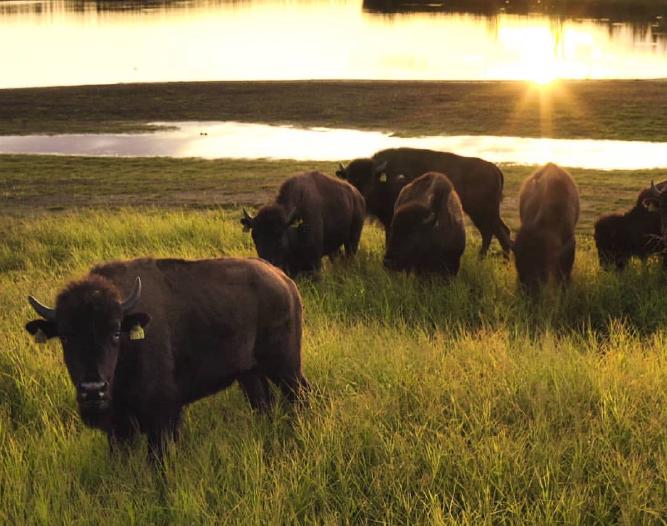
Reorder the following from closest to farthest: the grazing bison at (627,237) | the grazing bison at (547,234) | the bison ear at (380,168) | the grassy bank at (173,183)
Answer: the grazing bison at (547,234) → the grazing bison at (627,237) → the bison ear at (380,168) → the grassy bank at (173,183)

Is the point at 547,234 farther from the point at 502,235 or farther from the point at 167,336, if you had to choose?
the point at 167,336

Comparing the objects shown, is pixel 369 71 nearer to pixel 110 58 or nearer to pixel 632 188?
pixel 110 58

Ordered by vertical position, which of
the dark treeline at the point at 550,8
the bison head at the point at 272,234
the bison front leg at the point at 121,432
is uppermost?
the dark treeline at the point at 550,8

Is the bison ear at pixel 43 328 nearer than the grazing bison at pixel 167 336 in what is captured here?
No

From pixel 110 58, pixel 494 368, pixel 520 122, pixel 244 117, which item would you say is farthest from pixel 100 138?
pixel 110 58

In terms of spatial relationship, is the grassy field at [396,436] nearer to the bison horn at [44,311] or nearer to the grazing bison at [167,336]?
the grazing bison at [167,336]

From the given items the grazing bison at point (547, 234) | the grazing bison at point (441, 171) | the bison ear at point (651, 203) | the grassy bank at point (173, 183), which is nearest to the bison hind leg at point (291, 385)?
the grazing bison at point (547, 234)

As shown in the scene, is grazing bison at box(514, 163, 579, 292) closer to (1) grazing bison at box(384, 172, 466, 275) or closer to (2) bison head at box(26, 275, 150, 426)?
(1) grazing bison at box(384, 172, 466, 275)

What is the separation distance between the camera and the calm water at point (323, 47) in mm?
58969

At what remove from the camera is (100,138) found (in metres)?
33.6

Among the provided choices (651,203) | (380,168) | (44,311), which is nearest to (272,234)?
(380,168)

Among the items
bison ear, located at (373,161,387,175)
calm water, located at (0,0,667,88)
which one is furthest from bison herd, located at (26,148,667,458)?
calm water, located at (0,0,667,88)

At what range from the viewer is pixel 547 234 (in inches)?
407

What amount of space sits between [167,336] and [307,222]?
6.00 metres
